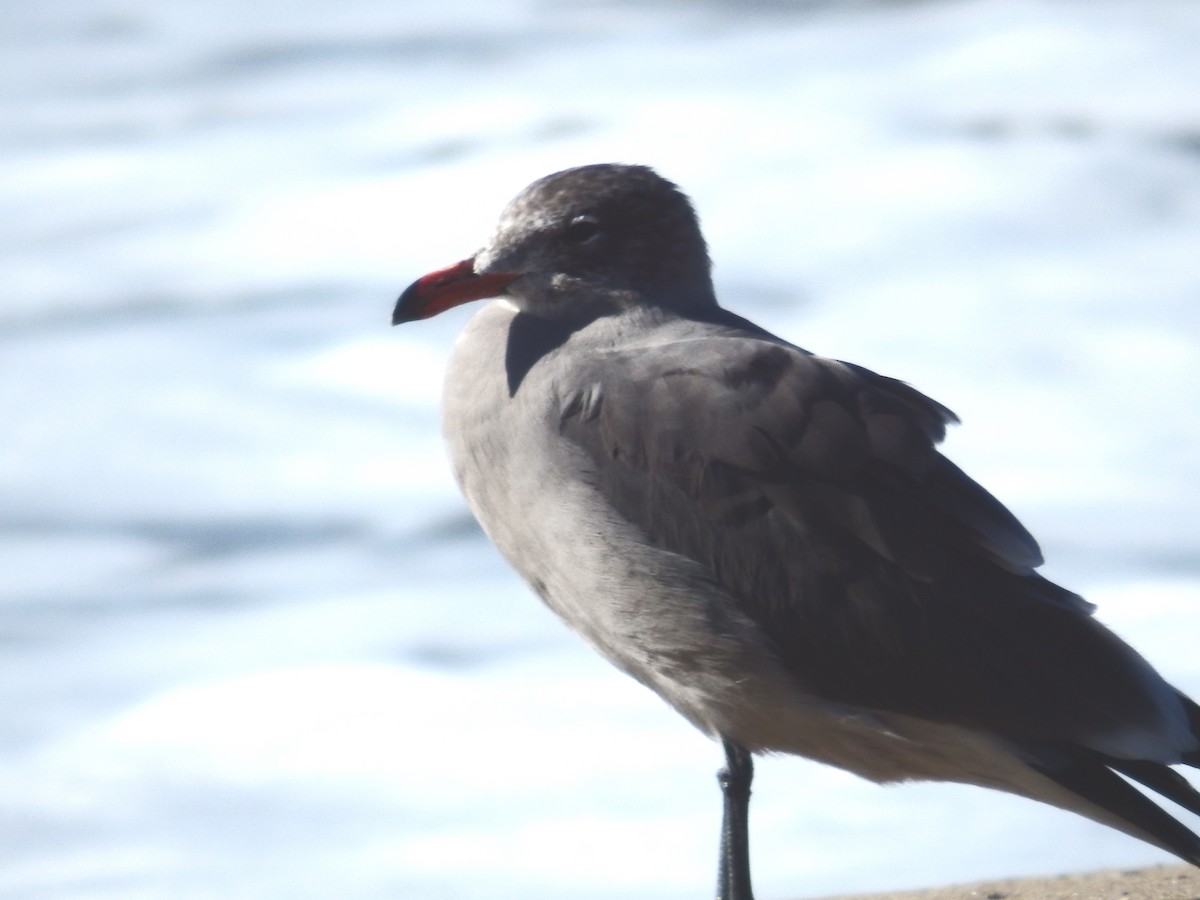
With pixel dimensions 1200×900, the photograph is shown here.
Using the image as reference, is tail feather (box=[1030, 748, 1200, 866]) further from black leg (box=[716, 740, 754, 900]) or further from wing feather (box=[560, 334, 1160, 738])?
black leg (box=[716, 740, 754, 900])

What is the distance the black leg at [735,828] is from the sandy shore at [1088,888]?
660 millimetres

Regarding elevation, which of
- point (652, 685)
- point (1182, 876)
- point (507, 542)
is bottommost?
point (1182, 876)

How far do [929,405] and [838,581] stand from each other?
51 cm

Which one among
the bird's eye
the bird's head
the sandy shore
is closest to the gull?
the bird's head

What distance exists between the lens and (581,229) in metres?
6.14

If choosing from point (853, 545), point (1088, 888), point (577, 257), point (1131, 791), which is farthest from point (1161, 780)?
point (577, 257)

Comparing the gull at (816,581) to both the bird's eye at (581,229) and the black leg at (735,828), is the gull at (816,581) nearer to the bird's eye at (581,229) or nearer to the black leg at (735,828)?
the black leg at (735,828)

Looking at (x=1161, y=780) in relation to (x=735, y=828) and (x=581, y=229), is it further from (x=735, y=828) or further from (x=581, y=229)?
(x=581, y=229)

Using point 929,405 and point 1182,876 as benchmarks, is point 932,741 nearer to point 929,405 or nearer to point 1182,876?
point 929,405

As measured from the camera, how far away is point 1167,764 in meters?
5.59

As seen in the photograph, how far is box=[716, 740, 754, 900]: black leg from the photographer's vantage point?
19.5ft

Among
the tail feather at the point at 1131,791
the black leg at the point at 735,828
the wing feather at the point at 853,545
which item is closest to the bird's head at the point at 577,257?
the wing feather at the point at 853,545

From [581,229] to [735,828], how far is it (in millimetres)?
1513

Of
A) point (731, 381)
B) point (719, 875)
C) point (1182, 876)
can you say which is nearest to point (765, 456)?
point (731, 381)
